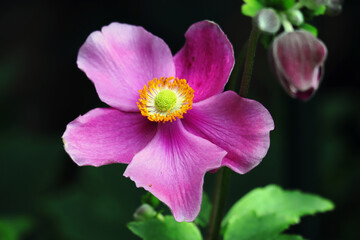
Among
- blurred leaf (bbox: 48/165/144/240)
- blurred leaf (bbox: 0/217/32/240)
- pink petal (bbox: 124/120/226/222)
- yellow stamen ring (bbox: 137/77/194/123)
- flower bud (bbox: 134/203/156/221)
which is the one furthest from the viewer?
blurred leaf (bbox: 48/165/144/240)

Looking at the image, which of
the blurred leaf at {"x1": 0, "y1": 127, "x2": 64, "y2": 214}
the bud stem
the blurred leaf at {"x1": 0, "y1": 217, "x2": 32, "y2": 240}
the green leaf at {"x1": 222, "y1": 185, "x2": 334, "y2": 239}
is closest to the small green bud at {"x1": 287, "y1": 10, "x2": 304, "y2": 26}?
Answer: the bud stem

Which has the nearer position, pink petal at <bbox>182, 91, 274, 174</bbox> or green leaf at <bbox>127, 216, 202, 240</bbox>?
pink petal at <bbox>182, 91, 274, 174</bbox>

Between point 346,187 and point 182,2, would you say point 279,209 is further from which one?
point 182,2

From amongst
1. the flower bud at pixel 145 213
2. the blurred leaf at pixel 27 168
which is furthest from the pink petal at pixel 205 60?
the blurred leaf at pixel 27 168

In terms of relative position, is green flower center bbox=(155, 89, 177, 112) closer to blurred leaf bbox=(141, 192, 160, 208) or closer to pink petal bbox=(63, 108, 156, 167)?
pink petal bbox=(63, 108, 156, 167)

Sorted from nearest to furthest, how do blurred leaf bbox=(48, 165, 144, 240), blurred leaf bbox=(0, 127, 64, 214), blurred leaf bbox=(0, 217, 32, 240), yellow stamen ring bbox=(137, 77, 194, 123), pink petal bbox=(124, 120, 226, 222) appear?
pink petal bbox=(124, 120, 226, 222) < yellow stamen ring bbox=(137, 77, 194, 123) < blurred leaf bbox=(0, 217, 32, 240) < blurred leaf bbox=(48, 165, 144, 240) < blurred leaf bbox=(0, 127, 64, 214)

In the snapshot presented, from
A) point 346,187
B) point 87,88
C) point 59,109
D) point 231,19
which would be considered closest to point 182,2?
point 231,19
